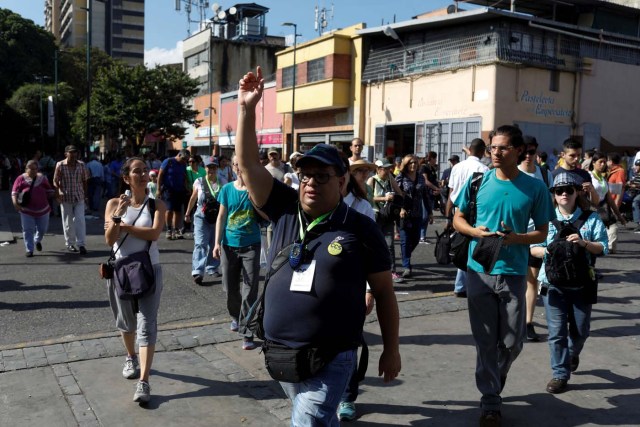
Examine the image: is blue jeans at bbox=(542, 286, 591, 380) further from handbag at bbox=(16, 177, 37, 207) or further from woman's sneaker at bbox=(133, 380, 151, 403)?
handbag at bbox=(16, 177, 37, 207)

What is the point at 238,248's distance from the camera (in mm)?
5887

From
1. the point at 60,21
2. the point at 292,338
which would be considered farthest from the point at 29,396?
the point at 60,21

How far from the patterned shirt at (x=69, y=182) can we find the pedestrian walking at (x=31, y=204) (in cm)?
30

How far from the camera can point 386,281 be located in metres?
2.95

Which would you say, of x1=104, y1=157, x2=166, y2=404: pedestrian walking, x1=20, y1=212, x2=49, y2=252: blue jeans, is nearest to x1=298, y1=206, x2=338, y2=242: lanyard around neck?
x1=104, y1=157, x2=166, y2=404: pedestrian walking

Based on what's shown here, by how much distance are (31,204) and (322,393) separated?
30.6 ft

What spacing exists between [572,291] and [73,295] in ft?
19.0

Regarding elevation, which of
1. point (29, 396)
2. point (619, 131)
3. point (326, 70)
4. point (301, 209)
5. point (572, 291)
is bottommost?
point (29, 396)

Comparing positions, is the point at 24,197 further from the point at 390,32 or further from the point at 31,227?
the point at 390,32

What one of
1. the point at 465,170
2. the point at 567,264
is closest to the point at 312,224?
the point at 567,264

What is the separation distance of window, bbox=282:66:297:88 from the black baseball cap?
34889 millimetres

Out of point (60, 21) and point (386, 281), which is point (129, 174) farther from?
point (60, 21)

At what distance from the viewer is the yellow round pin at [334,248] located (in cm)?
276

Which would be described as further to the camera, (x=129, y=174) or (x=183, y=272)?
(x=183, y=272)
